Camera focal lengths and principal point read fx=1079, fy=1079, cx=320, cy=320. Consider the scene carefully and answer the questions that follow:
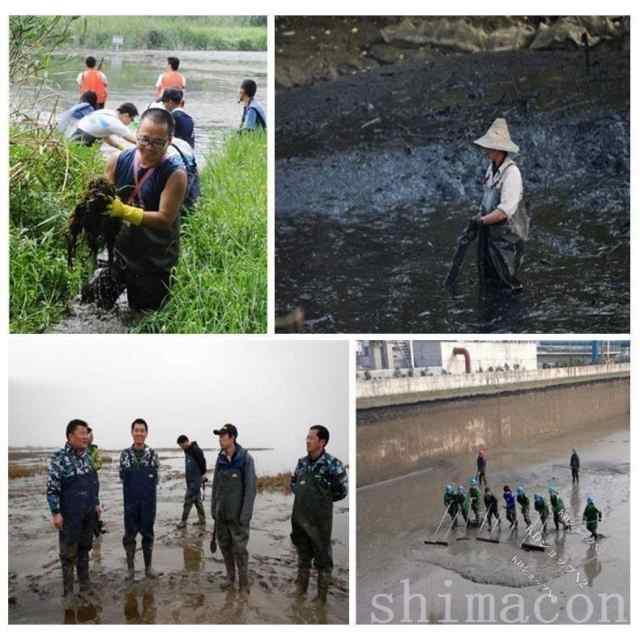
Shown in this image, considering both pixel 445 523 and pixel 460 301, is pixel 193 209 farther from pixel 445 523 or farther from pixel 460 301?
pixel 445 523

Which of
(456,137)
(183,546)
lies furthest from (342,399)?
(456,137)

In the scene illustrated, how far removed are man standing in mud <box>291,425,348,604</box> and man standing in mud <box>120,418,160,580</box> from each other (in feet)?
1.92

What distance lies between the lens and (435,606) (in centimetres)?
448

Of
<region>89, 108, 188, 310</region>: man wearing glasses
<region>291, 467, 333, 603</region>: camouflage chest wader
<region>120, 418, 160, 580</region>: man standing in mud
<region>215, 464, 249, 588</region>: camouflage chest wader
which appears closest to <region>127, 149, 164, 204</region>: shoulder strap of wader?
<region>89, 108, 188, 310</region>: man wearing glasses

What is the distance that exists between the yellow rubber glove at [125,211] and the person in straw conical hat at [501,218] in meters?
1.43

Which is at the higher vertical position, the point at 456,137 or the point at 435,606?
the point at 456,137

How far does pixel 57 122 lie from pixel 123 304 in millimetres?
816

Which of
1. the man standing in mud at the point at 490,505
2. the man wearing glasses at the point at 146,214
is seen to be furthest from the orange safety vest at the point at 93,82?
the man standing in mud at the point at 490,505

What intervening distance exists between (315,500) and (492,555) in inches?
30.8

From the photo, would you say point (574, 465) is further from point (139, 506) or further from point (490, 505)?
point (139, 506)

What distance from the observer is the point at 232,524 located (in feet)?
14.5

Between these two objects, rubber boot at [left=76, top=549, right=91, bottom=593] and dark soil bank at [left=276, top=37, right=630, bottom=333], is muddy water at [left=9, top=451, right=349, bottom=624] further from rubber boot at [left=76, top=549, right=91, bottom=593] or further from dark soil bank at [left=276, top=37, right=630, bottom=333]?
dark soil bank at [left=276, top=37, right=630, bottom=333]

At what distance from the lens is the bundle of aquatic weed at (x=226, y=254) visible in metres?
4.52

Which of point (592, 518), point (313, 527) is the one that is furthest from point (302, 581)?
point (592, 518)
